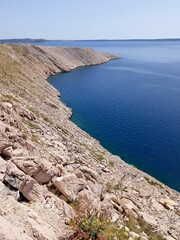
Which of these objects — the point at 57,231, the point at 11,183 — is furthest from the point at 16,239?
the point at 11,183

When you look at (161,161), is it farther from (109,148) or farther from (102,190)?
(102,190)

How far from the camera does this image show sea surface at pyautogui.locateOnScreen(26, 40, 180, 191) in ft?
152

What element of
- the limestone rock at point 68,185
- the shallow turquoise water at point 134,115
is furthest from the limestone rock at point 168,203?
the limestone rock at point 68,185

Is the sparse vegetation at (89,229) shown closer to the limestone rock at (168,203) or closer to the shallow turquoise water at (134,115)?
the limestone rock at (168,203)

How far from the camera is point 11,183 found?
55.5 feet

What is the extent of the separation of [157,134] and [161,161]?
11.6 metres

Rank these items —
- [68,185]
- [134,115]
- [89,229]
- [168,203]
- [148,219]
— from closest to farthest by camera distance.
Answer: [89,229] → [68,185] → [148,219] → [168,203] → [134,115]

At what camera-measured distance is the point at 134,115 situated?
225ft

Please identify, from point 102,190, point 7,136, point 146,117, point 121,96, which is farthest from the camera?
point 121,96

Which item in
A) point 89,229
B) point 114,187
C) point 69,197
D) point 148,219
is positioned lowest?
point 148,219

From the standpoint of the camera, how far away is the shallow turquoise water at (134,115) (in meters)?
46.4

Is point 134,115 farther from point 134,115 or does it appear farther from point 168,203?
point 168,203

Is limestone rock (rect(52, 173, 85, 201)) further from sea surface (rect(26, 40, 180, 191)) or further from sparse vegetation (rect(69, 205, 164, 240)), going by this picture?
sea surface (rect(26, 40, 180, 191))

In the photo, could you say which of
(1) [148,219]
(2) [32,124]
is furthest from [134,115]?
(1) [148,219]
